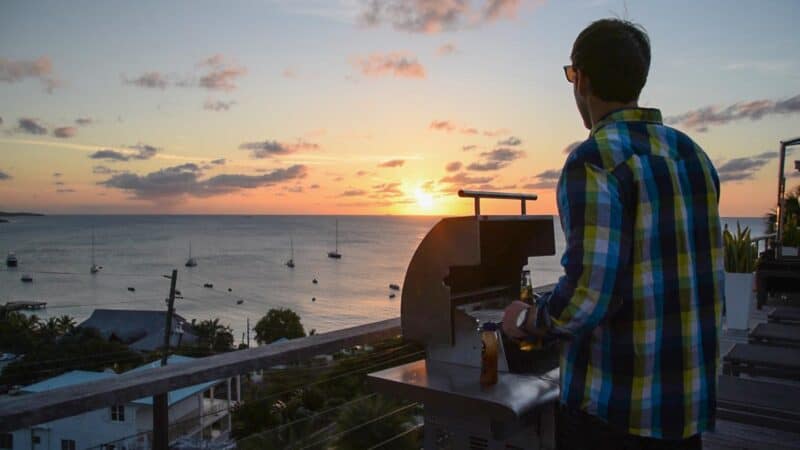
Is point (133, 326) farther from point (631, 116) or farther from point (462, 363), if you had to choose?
point (631, 116)

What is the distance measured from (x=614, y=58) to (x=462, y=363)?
1.20 m

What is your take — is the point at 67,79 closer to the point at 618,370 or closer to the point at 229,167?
the point at 618,370

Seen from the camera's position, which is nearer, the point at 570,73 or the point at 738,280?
the point at 570,73

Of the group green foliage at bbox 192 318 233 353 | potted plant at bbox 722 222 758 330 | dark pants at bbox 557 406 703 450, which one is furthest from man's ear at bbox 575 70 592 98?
green foliage at bbox 192 318 233 353

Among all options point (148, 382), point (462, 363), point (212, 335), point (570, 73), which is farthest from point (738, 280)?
point (212, 335)

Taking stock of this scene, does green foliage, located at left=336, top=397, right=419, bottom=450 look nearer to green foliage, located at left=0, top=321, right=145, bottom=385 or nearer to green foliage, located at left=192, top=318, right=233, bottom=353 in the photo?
green foliage, located at left=0, top=321, right=145, bottom=385

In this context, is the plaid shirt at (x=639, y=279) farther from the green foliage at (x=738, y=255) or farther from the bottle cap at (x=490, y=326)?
the green foliage at (x=738, y=255)

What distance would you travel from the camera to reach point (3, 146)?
186 feet

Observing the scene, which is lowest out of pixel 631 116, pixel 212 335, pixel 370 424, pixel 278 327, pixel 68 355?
pixel 212 335

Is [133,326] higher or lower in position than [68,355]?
lower

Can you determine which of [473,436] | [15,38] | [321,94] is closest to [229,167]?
[15,38]

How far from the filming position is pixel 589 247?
3.71 feet

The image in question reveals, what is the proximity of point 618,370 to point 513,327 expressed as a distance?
0.81 feet

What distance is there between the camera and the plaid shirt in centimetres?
114
